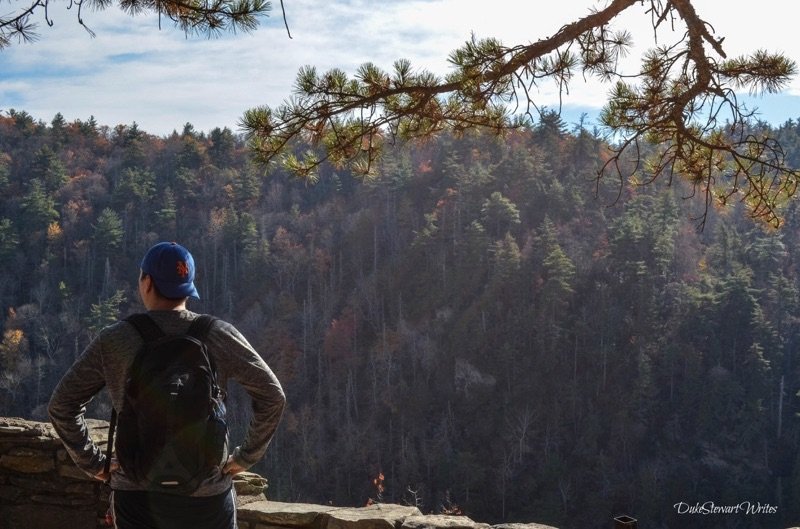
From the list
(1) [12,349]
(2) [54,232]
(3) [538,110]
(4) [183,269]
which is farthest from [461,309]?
(4) [183,269]

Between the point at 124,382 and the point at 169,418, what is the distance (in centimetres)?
12

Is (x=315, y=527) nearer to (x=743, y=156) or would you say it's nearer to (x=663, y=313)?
(x=743, y=156)

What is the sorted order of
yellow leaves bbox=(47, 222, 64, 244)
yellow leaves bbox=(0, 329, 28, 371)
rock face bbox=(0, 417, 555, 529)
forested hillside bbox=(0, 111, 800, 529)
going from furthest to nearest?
yellow leaves bbox=(47, 222, 64, 244)
yellow leaves bbox=(0, 329, 28, 371)
forested hillside bbox=(0, 111, 800, 529)
rock face bbox=(0, 417, 555, 529)

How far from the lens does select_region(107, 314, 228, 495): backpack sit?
4.77 ft

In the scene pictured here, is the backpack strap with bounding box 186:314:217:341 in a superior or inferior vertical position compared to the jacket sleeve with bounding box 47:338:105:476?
superior

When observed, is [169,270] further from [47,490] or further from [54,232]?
[54,232]

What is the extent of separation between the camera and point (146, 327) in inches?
59.6

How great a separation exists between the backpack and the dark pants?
3cm

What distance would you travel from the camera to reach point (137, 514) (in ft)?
4.94

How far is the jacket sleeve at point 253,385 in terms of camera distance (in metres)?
1.54

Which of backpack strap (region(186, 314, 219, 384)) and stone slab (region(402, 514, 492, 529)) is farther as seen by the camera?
stone slab (region(402, 514, 492, 529))

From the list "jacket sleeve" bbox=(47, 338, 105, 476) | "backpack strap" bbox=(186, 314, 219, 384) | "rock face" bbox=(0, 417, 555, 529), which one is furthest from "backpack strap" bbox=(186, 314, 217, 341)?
"rock face" bbox=(0, 417, 555, 529)

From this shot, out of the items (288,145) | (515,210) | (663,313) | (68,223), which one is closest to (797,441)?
(663,313)

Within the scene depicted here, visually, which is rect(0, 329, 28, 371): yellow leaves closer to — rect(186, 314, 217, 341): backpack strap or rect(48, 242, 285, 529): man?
rect(48, 242, 285, 529): man
